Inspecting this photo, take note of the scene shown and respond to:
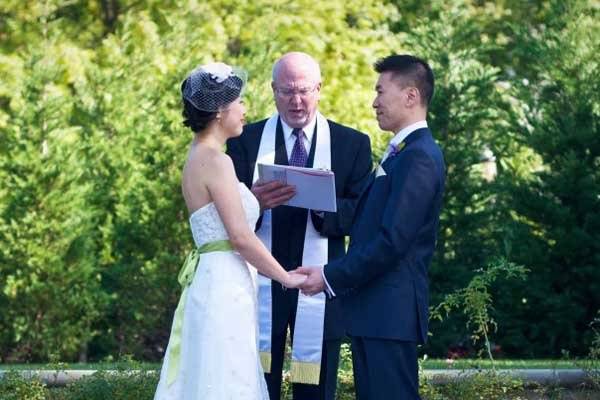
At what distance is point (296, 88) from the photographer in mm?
6734

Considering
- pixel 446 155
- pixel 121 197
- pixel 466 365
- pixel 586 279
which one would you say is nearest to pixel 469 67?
pixel 446 155

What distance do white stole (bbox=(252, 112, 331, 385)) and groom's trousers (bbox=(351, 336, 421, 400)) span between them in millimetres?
1202

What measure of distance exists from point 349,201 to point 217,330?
1233 mm

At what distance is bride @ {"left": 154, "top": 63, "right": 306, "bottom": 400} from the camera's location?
5.80 meters

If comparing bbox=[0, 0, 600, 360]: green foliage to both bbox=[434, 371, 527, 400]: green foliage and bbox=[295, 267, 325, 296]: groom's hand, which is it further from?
bbox=[295, 267, 325, 296]: groom's hand

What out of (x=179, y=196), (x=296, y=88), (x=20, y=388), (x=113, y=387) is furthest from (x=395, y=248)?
(x=179, y=196)

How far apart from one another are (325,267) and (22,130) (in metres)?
7.57

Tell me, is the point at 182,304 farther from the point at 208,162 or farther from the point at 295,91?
the point at 295,91

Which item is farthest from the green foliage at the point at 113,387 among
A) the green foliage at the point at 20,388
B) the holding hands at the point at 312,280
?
the holding hands at the point at 312,280

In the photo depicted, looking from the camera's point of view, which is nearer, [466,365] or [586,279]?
[466,365]

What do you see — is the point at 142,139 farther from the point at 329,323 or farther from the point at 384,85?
the point at 384,85

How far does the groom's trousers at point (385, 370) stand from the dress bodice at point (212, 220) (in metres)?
0.79

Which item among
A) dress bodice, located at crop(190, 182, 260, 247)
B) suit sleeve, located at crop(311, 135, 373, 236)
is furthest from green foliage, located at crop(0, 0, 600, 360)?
dress bodice, located at crop(190, 182, 260, 247)

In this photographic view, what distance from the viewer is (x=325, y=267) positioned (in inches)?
227
